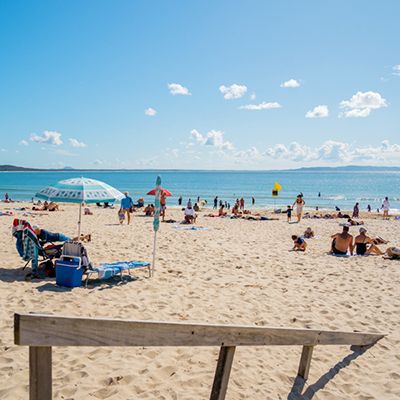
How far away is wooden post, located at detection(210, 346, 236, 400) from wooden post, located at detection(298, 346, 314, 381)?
144cm

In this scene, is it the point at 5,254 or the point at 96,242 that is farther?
the point at 96,242

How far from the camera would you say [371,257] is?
10.4 m

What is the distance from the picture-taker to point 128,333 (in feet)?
6.09

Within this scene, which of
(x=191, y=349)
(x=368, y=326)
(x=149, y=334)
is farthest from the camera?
(x=368, y=326)

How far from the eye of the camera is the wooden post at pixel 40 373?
5.40 ft

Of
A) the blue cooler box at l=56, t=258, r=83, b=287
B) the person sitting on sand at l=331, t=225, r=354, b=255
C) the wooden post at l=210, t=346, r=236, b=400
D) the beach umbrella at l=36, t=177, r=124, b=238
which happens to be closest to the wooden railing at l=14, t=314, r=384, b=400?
the wooden post at l=210, t=346, r=236, b=400

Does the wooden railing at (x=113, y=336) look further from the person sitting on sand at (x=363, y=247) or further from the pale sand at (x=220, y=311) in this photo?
the person sitting on sand at (x=363, y=247)

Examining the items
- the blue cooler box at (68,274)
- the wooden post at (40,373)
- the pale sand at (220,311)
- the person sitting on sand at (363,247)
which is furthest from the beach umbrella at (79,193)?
the person sitting on sand at (363,247)

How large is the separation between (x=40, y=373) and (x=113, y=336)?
0.34m

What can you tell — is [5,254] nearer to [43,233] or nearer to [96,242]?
[43,233]

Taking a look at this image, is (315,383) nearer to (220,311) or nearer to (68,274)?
(220,311)

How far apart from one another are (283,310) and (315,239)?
874cm

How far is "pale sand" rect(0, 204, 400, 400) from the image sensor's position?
11.7 ft

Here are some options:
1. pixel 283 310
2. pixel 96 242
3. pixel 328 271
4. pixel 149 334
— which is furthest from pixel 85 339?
pixel 96 242
